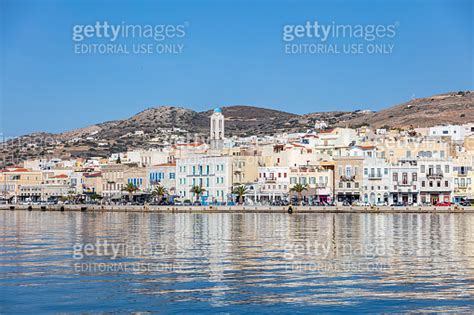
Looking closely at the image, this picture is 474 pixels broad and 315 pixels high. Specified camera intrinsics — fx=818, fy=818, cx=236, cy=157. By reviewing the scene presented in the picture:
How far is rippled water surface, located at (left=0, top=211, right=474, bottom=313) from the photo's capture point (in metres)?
20.5

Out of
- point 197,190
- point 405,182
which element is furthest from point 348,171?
point 197,190

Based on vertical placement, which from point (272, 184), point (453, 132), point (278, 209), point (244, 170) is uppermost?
point (453, 132)

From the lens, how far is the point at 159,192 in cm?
8756

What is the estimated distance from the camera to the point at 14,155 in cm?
17888

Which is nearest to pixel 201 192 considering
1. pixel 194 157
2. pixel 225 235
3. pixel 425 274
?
pixel 194 157

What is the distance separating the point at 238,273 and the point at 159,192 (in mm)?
62869

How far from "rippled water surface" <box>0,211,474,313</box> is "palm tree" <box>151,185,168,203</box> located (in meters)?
46.3

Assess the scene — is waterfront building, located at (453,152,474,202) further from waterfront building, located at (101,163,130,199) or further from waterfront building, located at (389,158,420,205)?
waterfront building, located at (101,163,130,199)

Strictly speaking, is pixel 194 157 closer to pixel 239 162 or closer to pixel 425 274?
pixel 239 162

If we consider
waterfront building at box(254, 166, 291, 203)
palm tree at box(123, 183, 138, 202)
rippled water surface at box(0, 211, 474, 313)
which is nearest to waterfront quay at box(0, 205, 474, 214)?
waterfront building at box(254, 166, 291, 203)

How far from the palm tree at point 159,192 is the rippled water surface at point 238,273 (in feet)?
152

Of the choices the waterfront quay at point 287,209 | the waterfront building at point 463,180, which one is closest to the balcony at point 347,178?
the waterfront quay at point 287,209

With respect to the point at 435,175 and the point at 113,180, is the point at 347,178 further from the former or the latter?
the point at 113,180

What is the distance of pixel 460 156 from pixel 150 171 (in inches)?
1385
